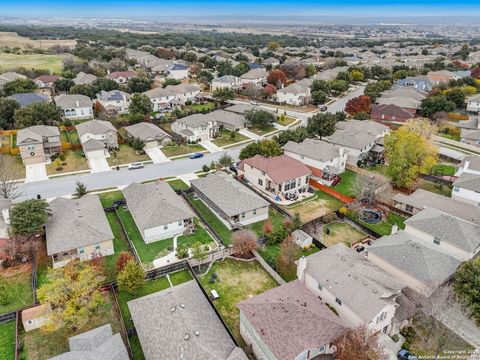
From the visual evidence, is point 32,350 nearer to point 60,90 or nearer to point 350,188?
point 350,188

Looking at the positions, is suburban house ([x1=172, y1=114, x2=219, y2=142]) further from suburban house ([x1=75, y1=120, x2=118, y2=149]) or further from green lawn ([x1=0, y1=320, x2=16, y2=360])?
green lawn ([x1=0, y1=320, x2=16, y2=360])

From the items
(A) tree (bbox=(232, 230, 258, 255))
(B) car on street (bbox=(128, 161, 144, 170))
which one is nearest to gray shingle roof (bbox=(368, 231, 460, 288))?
(A) tree (bbox=(232, 230, 258, 255))

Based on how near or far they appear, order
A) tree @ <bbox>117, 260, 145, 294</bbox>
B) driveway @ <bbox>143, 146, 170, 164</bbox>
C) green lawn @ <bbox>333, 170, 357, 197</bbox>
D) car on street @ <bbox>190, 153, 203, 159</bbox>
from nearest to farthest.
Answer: tree @ <bbox>117, 260, 145, 294</bbox> → green lawn @ <bbox>333, 170, 357, 197</bbox> → driveway @ <bbox>143, 146, 170, 164</bbox> → car on street @ <bbox>190, 153, 203, 159</bbox>

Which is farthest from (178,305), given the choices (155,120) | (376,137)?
(155,120)

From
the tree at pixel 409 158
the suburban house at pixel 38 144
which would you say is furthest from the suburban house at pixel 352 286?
the suburban house at pixel 38 144

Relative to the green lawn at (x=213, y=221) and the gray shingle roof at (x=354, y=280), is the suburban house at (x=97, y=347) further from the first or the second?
the green lawn at (x=213, y=221)

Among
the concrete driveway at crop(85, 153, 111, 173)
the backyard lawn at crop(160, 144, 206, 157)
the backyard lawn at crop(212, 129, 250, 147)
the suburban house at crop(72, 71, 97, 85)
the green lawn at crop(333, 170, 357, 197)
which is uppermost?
the suburban house at crop(72, 71, 97, 85)
